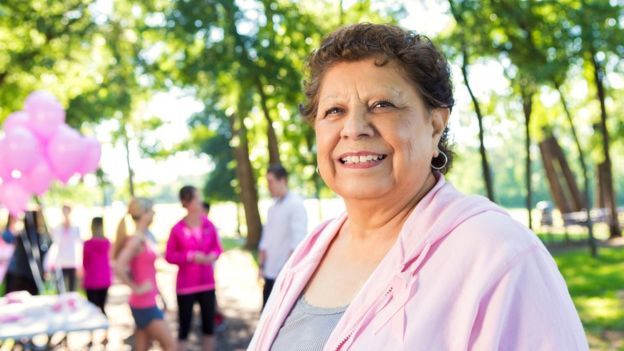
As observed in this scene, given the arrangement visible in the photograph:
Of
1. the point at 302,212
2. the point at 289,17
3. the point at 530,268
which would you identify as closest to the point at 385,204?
the point at 530,268

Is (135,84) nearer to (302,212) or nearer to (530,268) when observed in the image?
(302,212)

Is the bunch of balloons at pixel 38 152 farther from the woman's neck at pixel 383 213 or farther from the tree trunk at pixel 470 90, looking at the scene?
the tree trunk at pixel 470 90

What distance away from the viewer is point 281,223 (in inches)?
288

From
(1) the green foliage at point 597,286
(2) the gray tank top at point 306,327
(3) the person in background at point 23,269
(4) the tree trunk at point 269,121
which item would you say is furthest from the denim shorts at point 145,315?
(4) the tree trunk at point 269,121

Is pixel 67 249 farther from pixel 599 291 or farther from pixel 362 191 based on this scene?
pixel 362 191

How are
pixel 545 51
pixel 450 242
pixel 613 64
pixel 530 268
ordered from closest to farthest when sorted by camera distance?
pixel 530 268
pixel 450 242
pixel 545 51
pixel 613 64

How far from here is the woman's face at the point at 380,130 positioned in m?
1.83

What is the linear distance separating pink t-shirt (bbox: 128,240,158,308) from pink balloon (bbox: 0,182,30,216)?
2451mm

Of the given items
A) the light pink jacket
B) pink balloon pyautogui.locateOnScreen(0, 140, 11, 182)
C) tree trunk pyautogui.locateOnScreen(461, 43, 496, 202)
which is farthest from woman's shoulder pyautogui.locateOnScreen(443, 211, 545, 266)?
tree trunk pyautogui.locateOnScreen(461, 43, 496, 202)

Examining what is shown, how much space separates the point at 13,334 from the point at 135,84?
572 inches

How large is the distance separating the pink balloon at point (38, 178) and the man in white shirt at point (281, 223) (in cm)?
271

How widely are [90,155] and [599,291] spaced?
25.5 ft

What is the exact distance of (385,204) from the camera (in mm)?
1918

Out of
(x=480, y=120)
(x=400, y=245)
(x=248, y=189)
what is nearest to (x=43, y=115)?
(x=400, y=245)
